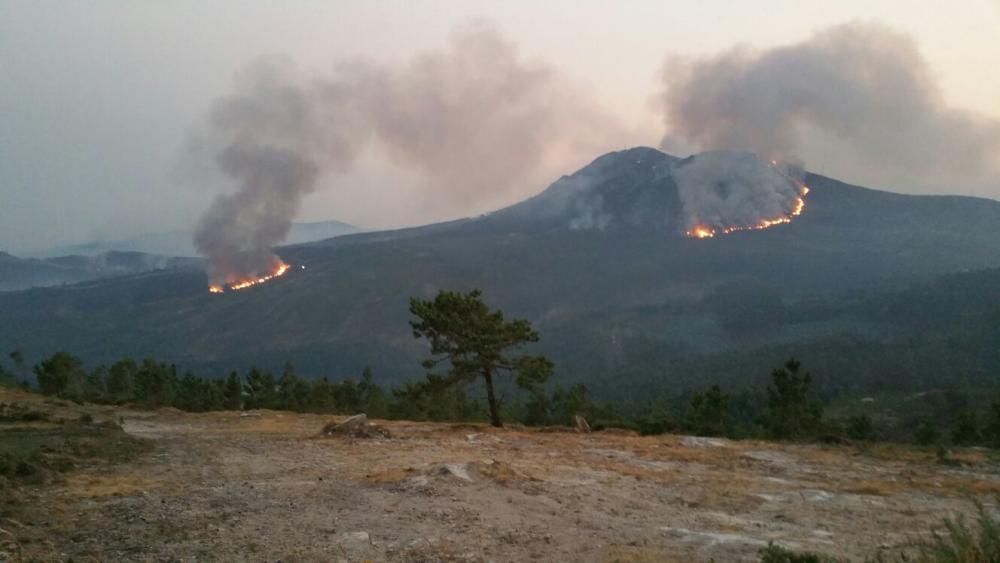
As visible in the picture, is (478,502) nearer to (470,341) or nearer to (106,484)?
(106,484)

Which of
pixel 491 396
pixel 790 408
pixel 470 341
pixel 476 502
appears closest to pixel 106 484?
pixel 476 502

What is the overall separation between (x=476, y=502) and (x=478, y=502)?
0.04 m

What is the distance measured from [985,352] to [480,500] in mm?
145336

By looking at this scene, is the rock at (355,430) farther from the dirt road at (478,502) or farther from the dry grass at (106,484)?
the dry grass at (106,484)

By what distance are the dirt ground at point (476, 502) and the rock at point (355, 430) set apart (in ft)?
3.78

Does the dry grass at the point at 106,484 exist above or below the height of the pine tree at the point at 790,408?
above

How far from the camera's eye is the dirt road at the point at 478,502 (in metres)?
9.20

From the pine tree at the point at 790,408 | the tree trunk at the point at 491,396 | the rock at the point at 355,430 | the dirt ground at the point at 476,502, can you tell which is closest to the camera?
the dirt ground at the point at 476,502

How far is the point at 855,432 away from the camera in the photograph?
127ft

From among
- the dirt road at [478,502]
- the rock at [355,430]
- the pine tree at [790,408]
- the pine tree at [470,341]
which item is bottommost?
the pine tree at [790,408]

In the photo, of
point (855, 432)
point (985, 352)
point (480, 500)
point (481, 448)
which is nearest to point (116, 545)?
point (480, 500)

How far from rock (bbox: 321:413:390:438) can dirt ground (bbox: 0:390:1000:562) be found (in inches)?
45.3

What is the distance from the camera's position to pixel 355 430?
2252 cm

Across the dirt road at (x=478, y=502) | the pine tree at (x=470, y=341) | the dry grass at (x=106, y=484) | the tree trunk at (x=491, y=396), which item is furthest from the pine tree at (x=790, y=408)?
the dry grass at (x=106, y=484)
